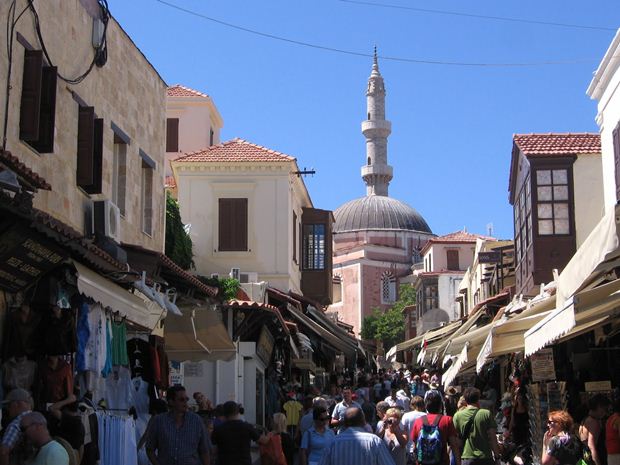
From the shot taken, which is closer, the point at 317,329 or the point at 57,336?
the point at 57,336

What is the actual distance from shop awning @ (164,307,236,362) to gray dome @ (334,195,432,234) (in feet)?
281

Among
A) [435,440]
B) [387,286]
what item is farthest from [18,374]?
[387,286]

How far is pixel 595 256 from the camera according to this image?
28.6 feet

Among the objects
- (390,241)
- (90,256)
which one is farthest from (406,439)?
(390,241)

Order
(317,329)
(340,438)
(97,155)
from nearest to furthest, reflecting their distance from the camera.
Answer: (340,438), (97,155), (317,329)

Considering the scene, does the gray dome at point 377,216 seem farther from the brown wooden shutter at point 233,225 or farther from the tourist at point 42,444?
the tourist at point 42,444

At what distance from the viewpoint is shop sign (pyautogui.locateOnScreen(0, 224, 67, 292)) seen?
8.05 m

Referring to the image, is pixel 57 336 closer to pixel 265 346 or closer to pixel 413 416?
pixel 413 416

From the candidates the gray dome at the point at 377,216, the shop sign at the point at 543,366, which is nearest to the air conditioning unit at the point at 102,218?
the shop sign at the point at 543,366

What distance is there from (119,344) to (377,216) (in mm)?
90848

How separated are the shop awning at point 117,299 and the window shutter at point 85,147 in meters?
2.19

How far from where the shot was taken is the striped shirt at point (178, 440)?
29.7 feet

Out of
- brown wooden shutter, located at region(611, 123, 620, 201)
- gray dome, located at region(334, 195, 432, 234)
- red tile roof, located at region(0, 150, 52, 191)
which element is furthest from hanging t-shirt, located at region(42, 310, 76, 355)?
gray dome, located at region(334, 195, 432, 234)

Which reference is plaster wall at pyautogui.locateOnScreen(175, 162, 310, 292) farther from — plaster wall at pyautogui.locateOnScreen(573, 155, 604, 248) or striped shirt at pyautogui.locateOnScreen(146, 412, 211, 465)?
striped shirt at pyautogui.locateOnScreen(146, 412, 211, 465)
